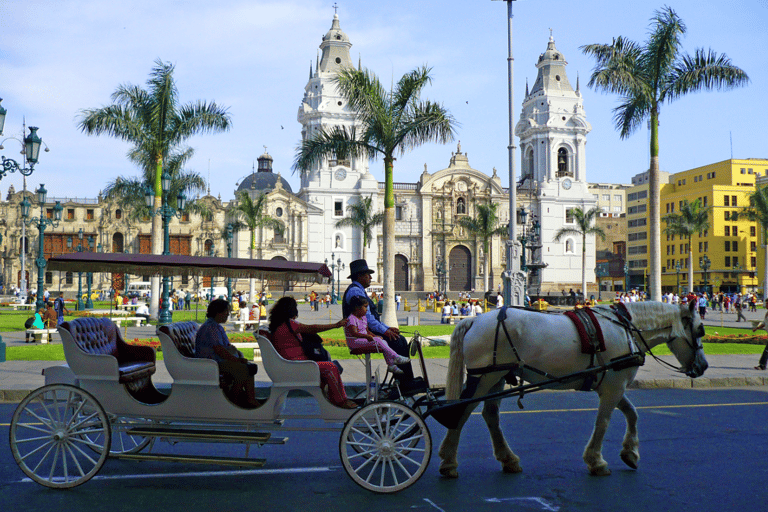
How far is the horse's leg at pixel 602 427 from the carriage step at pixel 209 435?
2720 millimetres

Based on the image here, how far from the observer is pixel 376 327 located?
255 inches

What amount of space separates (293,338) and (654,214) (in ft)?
52.0

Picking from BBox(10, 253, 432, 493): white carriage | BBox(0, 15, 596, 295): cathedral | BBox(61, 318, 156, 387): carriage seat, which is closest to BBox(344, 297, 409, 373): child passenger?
BBox(10, 253, 432, 493): white carriage

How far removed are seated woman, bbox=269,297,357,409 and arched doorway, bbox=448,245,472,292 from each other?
65.5m

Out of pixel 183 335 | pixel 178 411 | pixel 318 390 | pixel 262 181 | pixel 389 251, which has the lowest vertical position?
pixel 178 411

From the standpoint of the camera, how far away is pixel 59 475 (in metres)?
5.81

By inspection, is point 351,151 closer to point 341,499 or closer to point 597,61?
point 597,61

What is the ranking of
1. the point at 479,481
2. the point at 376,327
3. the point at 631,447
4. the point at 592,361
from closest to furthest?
the point at 479,481 → the point at 592,361 → the point at 631,447 → the point at 376,327

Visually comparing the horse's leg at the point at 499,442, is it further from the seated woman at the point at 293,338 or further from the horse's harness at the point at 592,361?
the seated woman at the point at 293,338

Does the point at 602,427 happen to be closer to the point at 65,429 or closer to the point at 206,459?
the point at 206,459

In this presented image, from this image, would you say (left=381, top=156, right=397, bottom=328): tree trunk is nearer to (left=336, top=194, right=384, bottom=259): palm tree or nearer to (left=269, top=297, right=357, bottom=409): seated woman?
(left=269, top=297, right=357, bottom=409): seated woman

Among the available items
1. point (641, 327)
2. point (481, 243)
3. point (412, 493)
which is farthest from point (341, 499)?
point (481, 243)

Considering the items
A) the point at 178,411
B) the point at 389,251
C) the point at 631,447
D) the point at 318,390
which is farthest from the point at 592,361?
the point at 389,251

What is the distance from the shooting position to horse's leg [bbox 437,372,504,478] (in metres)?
5.84
